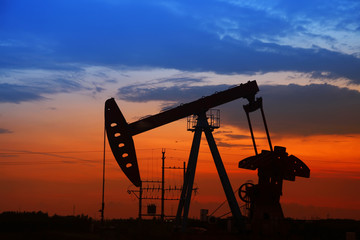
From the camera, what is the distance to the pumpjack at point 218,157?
25.2 meters

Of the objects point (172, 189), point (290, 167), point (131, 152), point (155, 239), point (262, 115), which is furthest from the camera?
point (172, 189)

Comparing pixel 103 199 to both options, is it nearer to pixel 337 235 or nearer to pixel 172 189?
pixel 172 189

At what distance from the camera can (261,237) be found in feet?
82.7

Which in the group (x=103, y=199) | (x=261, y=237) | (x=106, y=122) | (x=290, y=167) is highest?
(x=106, y=122)

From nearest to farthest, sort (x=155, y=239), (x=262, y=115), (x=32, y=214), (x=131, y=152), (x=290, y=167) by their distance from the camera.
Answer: (x=155, y=239), (x=131, y=152), (x=290, y=167), (x=262, y=115), (x=32, y=214)

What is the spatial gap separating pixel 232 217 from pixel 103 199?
7.51m

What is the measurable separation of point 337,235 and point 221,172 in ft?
22.8

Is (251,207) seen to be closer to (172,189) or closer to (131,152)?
(131,152)

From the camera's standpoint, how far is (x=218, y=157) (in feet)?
95.2

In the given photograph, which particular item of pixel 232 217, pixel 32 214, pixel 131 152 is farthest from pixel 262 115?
pixel 32 214

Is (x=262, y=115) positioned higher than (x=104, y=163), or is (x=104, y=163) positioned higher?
(x=262, y=115)

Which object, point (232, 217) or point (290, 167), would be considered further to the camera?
point (232, 217)

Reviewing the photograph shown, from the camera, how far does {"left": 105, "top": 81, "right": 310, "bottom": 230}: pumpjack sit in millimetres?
25188

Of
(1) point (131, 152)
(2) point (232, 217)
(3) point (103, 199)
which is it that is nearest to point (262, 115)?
(2) point (232, 217)
